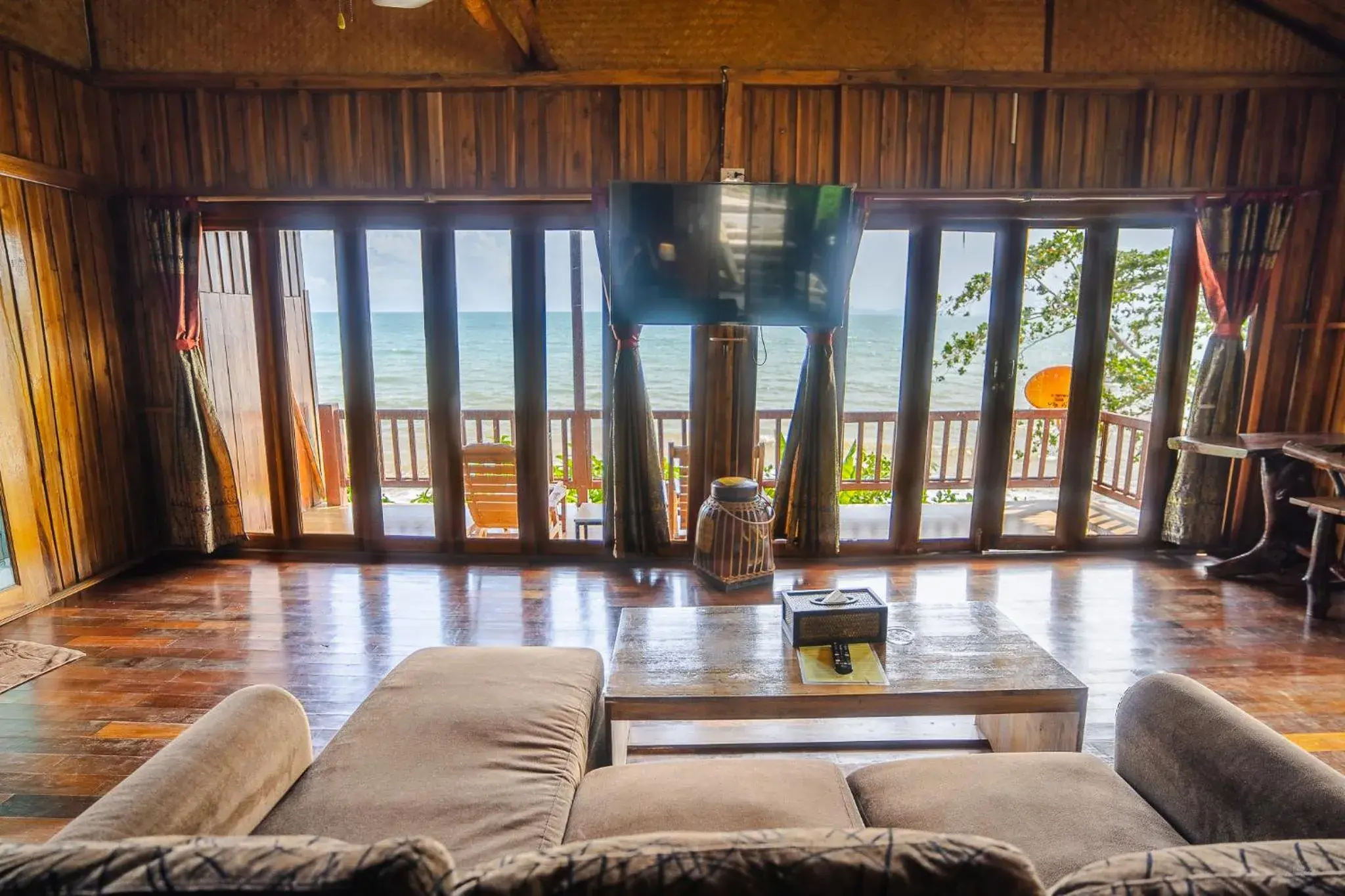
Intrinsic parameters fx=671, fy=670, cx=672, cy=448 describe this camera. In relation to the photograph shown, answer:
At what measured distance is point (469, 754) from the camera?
156 centimetres

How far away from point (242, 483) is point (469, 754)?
3803 mm

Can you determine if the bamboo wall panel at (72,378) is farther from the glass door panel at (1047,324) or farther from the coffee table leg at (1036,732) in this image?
the glass door panel at (1047,324)

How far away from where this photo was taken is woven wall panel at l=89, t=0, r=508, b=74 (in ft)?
12.5

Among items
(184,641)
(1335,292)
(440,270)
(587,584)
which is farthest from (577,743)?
(1335,292)

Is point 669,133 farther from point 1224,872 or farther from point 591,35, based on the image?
point 1224,872

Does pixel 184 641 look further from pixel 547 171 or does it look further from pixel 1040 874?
pixel 1040 874

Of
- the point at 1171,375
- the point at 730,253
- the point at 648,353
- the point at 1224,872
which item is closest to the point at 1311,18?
the point at 1171,375

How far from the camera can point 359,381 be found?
415 cm

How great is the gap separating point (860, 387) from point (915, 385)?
83 centimetres

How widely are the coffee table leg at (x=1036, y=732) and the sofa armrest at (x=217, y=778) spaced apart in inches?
78.2

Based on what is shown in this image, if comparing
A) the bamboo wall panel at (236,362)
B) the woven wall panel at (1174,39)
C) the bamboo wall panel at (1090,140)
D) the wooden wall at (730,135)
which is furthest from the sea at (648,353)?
the woven wall panel at (1174,39)

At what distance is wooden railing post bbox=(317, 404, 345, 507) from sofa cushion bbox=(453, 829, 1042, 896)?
17.2 ft

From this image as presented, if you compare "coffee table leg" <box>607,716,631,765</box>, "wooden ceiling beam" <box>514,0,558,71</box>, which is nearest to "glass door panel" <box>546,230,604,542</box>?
"wooden ceiling beam" <box>514,0,558,71</box>

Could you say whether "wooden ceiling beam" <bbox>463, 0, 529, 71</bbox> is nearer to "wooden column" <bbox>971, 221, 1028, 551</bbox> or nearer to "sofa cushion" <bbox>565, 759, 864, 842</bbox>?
"wooden column" <bbox>971, 221, 1028, 551</bbox>
